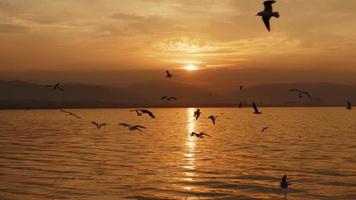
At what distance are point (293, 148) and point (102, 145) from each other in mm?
20082

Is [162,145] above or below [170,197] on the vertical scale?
above

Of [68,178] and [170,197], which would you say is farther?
[68,178]

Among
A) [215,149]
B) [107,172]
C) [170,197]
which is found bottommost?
[170,197]

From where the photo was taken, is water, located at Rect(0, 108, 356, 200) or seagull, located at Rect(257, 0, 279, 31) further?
water, located at Rect(0, 108, 356, 200)

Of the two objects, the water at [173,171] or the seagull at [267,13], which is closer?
the seagull at [267,13]

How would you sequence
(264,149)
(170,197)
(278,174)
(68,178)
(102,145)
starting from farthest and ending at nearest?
1. (102,145)
2. (264,149)
3. (278,174)
4. (68,178)
5. (170,197)

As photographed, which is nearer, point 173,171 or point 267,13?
point 267,13

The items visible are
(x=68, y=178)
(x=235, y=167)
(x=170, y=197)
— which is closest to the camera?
Result: (x=170, y=197)

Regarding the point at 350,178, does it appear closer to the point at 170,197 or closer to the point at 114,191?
the point at 170,197

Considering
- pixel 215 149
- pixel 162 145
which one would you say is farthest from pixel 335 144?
pixel 162 145

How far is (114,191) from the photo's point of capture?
29.6m

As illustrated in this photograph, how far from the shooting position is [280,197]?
94.3ft

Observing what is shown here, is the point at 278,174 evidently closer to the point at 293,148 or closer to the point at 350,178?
the point at 350,178

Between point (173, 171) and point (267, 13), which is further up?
point (267, 13)
